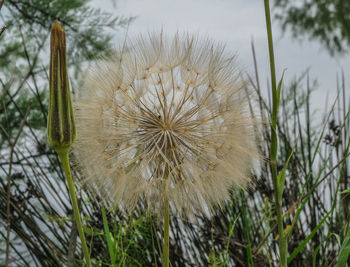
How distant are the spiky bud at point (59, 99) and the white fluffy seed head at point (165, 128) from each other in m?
0.16

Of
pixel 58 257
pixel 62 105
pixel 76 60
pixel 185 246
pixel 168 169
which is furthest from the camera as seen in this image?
pixel 76 60

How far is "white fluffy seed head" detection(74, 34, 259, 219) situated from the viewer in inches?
25.3

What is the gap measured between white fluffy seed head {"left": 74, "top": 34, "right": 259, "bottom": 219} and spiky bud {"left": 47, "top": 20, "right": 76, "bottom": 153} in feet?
0.54

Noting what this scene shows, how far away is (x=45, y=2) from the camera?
2377 mm

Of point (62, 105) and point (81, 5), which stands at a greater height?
point (81, 5)

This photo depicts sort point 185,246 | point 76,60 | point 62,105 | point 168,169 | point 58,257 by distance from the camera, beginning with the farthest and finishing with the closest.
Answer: point 76,60
point 185,246
point 58,257
point 168,169
point 62,105

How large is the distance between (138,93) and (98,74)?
2.8 inches

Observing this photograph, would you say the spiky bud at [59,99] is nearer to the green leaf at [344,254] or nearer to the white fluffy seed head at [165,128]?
the white fluffy seed head at [165,128]

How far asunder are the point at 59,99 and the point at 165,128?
275mm

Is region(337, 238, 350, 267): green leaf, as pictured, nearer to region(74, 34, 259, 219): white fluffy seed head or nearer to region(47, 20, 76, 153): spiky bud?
region(74, 34, 259, 219): white fluffy seed head

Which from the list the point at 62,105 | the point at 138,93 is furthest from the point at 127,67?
the point at 62,105

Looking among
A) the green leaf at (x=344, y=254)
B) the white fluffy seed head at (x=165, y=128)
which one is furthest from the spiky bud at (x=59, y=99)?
the green leaf at (x=344, y=254)

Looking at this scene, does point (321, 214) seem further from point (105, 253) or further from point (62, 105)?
point (62, 105)

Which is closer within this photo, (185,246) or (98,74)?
(98,74)
